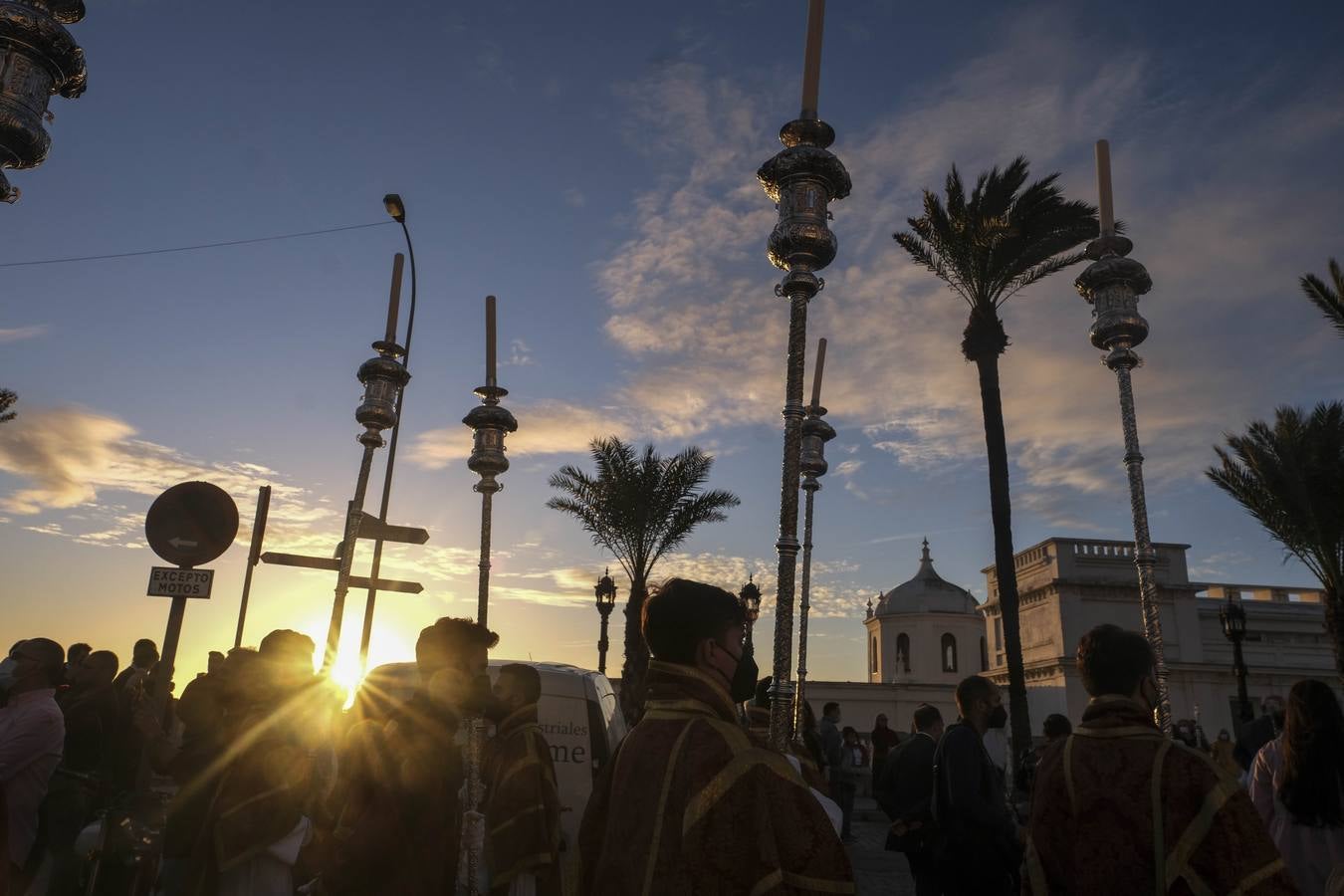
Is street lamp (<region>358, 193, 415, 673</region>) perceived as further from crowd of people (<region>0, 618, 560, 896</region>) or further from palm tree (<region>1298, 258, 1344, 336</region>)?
palm tree (<region>1298, 258, 1344, 336</region>)

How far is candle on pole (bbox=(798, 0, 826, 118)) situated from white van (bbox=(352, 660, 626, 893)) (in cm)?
478

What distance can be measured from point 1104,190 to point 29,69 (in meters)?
8.42

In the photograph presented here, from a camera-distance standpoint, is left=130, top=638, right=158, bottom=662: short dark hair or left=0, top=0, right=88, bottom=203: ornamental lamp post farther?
left=130, top=638, right=158, bottom=662: short dark hair

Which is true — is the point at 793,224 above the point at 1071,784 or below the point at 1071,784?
above

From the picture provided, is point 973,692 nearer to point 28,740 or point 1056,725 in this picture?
point 1056,725

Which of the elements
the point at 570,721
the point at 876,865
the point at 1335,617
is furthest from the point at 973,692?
the point at 1335,617

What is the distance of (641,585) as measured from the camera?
24.7m

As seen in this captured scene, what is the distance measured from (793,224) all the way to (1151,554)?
415 cm

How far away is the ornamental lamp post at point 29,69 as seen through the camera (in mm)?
5191

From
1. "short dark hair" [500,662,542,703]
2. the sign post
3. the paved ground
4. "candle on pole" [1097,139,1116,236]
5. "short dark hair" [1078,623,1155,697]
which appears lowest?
the paved ground

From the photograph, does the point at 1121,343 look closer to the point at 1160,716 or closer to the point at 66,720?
the point at 1160,716

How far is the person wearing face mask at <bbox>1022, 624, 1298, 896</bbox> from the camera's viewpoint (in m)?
2.82

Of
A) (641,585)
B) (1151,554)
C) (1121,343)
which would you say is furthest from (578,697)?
(641,585)

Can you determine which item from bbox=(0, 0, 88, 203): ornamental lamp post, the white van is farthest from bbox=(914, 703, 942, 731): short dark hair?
bbox=(0, 0, 88, 203): ornamental lamp post
